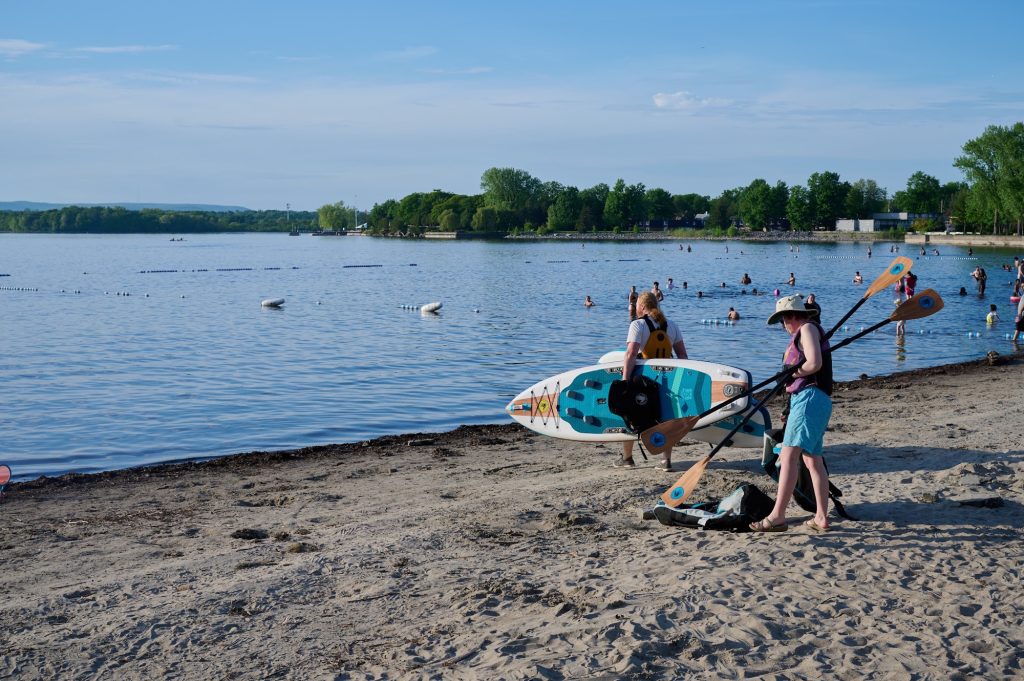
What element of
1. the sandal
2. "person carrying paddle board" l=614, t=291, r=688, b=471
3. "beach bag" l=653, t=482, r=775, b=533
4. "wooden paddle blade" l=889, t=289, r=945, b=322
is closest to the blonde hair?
"person carrying paddle board" l=614, t=291, r=688, b=471

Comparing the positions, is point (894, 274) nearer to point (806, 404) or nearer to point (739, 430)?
point (739, 430)

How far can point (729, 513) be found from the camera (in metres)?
8.55

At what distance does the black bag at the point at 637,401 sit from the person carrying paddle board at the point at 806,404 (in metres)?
3.36

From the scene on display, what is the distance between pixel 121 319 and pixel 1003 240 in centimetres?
11663

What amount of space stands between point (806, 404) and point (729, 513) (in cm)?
122

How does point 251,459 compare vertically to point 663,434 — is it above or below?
below

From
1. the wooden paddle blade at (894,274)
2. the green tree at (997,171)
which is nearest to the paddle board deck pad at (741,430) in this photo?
the wooden paddle blade at (894,274)

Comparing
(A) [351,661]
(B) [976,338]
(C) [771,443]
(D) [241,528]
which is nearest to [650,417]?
(C) [771,443]

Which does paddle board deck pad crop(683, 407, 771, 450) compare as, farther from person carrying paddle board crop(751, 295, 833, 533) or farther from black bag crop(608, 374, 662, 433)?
person carrying paddle board crop(751, 295, 833, 533)

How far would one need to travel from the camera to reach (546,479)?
11531 millimetres

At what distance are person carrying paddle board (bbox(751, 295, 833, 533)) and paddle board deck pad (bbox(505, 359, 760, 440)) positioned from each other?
3330mm

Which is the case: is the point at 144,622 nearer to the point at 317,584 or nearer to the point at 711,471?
the point at 317,584

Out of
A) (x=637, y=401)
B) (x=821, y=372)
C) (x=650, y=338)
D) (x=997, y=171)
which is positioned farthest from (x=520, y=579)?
(x=997, y=171)

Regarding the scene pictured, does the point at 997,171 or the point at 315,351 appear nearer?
the point at 315,351
